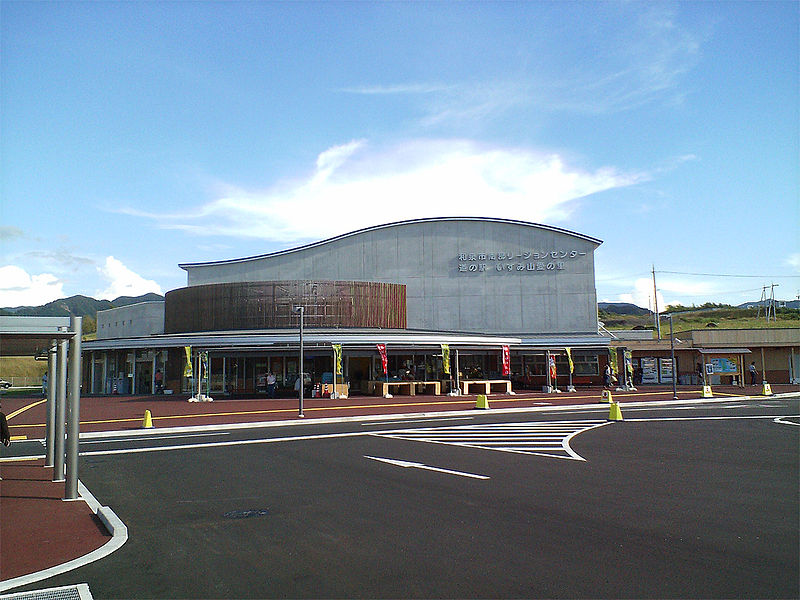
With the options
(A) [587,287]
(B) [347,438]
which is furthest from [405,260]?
(B) [347,438]

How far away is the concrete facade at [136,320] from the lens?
6131 cm

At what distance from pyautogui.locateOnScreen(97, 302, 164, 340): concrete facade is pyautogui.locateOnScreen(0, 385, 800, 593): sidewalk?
21.8 meters

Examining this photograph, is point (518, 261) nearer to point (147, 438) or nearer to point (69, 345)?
point (147, 438)

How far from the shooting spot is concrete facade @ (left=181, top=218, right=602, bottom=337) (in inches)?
2242

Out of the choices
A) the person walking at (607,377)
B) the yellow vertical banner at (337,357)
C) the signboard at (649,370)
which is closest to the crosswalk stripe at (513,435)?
the yellow vertical banner at (337,357)

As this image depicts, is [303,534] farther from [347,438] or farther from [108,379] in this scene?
[108,379]

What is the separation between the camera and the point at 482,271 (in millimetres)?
57469

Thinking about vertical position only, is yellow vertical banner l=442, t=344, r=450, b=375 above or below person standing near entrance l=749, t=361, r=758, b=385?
above

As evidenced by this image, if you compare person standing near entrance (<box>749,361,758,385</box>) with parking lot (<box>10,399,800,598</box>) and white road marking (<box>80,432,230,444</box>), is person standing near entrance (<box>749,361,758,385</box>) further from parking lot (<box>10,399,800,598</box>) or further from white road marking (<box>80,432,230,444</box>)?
white road marking (<box>80,432,230,444</box>)

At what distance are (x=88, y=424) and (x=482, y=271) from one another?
37.9m

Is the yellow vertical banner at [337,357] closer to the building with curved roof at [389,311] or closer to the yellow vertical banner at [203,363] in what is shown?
the building with curved roof at [389,311]

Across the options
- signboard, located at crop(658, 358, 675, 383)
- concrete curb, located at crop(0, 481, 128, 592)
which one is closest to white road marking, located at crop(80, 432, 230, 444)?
concrete curb, located at crop(0, 481, 128, 592)

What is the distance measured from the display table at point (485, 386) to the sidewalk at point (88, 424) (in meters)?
2.69

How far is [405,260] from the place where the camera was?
189 ft
